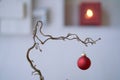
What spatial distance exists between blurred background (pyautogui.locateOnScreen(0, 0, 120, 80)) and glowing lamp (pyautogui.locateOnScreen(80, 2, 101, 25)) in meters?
0.04

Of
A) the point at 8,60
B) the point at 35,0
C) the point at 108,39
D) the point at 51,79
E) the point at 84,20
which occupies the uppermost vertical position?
the point at 35,0

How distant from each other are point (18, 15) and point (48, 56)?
0.27 meters

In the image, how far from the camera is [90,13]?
1.25m

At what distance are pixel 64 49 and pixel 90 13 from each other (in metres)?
0.24

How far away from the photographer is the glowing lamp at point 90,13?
4.12 feet

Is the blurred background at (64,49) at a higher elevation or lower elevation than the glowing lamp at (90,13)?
lower

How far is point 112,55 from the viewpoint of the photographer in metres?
1.31

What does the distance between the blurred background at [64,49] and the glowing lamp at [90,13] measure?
44 mm

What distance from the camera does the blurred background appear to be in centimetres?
130

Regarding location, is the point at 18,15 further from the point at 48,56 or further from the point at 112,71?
the point at 112,71

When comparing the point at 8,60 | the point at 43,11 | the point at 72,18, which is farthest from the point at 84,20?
the point at 8,60

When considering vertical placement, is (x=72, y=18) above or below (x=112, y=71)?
above

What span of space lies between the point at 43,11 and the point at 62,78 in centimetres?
38

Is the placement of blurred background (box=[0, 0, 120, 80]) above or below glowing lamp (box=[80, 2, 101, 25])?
below
